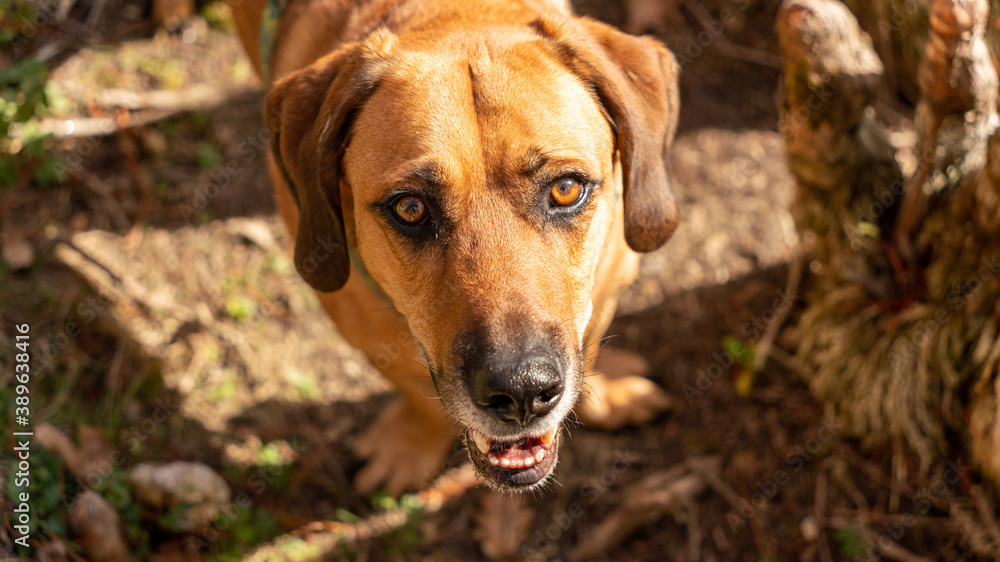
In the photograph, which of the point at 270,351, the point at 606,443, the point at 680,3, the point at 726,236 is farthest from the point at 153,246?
the point at 680,3

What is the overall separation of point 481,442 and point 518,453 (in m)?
0.16

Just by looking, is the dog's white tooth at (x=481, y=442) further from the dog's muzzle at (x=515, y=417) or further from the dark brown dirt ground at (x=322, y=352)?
the dark brown dirt ground at (x=322, y=352)

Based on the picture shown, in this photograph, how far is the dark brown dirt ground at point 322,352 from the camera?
3785mm

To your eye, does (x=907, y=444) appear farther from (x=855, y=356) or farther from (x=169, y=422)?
(x=169, y=422)

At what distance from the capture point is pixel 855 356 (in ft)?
12.4

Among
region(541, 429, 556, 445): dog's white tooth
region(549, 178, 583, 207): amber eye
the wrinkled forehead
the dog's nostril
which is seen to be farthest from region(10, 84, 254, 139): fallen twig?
the dog's nostril

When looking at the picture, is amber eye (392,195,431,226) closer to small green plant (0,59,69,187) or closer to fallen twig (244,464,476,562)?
fallen twig (244,464,476,562)

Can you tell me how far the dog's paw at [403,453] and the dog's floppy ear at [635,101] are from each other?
181cm

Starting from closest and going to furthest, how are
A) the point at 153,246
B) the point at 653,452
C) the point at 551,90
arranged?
the point at 551,90 < the point at 653,452 < the point at 153,246

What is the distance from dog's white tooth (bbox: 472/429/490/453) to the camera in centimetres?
273

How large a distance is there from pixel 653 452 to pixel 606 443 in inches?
10.7

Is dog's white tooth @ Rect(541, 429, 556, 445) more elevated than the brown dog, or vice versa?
the brown dog

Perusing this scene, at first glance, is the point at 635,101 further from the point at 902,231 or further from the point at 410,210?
the point at 902,231

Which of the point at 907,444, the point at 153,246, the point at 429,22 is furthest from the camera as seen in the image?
the point at 153,246
